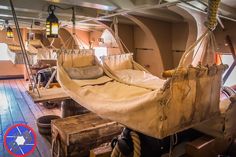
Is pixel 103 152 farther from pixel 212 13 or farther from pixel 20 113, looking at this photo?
pixel 20 113

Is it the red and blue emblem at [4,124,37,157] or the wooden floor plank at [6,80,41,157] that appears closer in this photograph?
the red and blue emblem at [4,124,37,157]

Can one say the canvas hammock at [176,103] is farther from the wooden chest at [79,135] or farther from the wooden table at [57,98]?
the wooden table at [57,98]

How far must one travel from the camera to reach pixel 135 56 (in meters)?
6.34

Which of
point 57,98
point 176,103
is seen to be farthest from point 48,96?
point 176,103

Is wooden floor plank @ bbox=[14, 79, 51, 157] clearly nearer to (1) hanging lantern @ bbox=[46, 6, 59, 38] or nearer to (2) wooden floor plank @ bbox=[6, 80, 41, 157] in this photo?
(2) wooden floor plank @ bbox=[6, 80, 41, 157]

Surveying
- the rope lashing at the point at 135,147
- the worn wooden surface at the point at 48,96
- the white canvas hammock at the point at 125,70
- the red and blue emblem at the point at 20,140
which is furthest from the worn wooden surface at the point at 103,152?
the red and blue emblem at the point at 20,140

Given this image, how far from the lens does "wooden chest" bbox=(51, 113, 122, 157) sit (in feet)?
7.78

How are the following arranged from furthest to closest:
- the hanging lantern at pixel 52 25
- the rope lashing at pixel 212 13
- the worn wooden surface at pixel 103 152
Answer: the hanging lantern at pixel 52 25, the worn wooden surface at pixel 103 152, the rope lashing at pixel 212 13

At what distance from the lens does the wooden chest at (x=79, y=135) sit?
2370mm

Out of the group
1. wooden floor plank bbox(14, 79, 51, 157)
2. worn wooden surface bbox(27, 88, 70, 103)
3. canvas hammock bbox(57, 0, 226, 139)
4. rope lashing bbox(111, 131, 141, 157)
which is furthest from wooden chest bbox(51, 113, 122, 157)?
rope lashing bbox(111, 131, 141, 157)

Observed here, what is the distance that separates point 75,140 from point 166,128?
1.52 meters

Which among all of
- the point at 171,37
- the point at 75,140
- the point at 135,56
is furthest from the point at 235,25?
the point at 135,56

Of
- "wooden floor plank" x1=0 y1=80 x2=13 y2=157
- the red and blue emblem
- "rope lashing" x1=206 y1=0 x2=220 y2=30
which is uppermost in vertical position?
"rope lashing" x1=206 y1=0 x2=220 y2=30

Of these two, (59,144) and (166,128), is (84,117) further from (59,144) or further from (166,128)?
(166,128)
